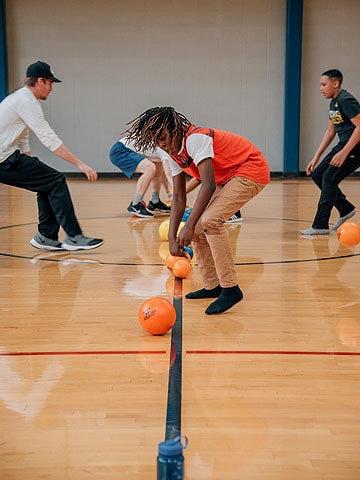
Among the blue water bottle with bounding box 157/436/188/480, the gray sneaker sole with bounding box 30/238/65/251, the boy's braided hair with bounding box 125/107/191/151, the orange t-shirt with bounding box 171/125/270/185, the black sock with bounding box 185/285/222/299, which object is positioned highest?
the boy's braided hair with bounding box 125/107/191/151

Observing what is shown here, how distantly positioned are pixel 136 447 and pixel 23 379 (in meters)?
1.08

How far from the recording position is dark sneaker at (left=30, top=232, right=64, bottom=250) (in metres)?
8.02

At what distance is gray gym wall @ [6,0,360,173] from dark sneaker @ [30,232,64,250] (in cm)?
954

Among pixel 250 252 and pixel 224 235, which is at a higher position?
pixel 224 235

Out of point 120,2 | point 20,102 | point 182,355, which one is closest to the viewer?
point 182,355

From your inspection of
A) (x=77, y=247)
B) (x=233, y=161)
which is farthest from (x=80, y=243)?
(x=233, y=161)

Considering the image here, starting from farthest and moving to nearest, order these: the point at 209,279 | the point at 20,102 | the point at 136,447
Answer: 1. the point at 20,102
2. the point at 209,279
3. the point at 136,447

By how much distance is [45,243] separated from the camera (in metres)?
8.02

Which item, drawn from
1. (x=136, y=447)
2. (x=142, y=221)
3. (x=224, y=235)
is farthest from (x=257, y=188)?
(x=142, y=221)

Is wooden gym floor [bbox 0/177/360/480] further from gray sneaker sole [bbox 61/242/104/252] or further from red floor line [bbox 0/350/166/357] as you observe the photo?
gray sneaker sole [bbox 61/242/104/252]

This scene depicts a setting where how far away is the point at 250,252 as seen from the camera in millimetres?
7934

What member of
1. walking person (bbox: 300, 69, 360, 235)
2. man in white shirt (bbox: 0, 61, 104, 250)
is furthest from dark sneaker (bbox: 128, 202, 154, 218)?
man in white shirt (bbox: 0, 61, 104, 250)

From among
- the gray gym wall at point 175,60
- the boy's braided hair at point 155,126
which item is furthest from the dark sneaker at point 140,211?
the gray gym wall at point 175,60

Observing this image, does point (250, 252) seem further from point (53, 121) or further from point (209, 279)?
point (53, 121)
